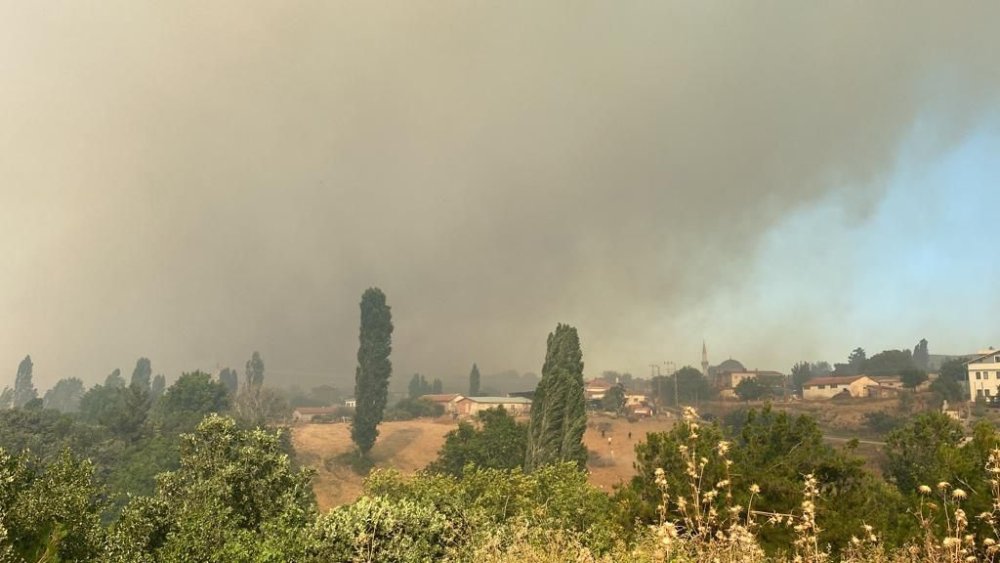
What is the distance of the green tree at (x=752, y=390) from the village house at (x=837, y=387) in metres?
8.61

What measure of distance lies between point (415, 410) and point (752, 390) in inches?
3007

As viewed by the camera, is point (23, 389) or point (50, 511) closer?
point (50, 511)

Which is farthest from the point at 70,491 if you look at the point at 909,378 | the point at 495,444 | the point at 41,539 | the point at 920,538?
the point at 909,378

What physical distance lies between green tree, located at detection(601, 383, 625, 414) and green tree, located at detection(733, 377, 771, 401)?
87.8 feet

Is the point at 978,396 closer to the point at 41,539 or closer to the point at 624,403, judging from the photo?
the point at 624,403

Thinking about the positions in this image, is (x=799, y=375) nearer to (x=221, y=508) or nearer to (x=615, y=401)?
(x=615, y=401)

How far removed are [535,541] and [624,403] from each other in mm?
116645

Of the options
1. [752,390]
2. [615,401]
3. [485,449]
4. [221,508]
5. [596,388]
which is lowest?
[485,449]

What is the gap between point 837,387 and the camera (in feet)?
412

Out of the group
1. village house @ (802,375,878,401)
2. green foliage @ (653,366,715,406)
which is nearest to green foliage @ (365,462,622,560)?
village house @ (802,375,878,401)

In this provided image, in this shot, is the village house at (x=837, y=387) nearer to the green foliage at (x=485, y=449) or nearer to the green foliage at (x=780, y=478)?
the green foliage at (x=485, y=449)

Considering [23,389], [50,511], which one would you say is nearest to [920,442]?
[50,511]

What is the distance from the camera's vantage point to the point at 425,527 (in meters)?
17.0

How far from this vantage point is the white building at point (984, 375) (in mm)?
95562
